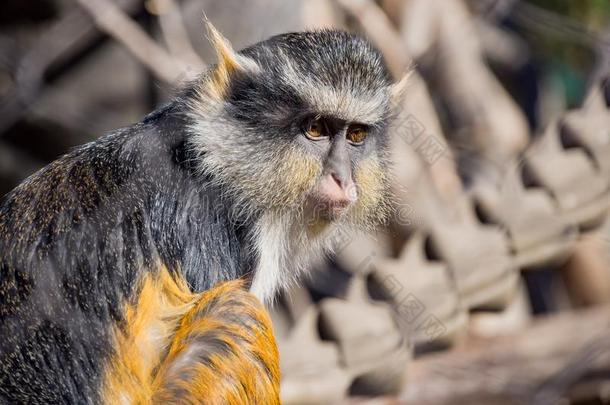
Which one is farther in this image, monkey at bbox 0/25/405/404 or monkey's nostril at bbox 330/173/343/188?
monkey's nostril at bbox 330/173/343/188

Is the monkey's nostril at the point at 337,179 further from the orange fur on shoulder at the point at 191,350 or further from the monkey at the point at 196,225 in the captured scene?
the orange fur on shoulder at the point at 191,350

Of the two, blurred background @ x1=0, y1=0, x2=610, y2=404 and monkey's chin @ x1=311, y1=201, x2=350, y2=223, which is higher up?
blurred background @ x1=0, y1=0, x2=610, y2=404

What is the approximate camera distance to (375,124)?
3223 mm

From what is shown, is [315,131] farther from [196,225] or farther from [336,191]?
[196,225]

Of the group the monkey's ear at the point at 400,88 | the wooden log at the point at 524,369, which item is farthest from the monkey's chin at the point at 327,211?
the wooden log at the point at 524,369

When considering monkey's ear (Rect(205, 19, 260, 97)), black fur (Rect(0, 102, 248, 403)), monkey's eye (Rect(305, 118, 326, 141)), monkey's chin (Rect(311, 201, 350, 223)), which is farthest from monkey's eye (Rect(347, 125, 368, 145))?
black fur (Rect(0, 102, 248, 403))

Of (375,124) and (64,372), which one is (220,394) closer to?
(64,372)

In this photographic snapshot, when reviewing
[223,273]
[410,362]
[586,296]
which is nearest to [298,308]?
[410,362]

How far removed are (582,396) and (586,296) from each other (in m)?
1.28

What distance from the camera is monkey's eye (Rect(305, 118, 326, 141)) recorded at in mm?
3053

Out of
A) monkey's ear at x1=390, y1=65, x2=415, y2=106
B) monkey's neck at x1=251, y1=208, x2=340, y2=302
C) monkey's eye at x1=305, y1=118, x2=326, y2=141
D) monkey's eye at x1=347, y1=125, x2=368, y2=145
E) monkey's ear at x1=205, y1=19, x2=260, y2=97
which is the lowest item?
monkey's neck at x1=251, y1=208, x2=340, y2=302

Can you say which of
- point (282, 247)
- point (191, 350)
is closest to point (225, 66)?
point (282, 247)

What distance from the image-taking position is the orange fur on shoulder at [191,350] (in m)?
2.61

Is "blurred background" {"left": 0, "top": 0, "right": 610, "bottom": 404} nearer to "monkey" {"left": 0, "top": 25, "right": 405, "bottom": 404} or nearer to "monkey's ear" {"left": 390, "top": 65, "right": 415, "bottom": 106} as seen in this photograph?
"monkey's ear" {"left": 390, "top": 65, "right": 415, "bottom": 106}
